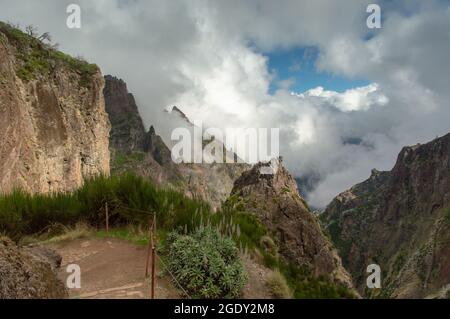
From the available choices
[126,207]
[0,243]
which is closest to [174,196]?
[126,207]

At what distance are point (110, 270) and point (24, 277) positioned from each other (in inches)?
123

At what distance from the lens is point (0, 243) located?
7.27 m

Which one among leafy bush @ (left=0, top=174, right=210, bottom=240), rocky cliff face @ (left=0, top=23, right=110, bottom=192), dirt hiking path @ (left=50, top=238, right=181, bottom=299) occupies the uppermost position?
rocky cliff face @ (left=0, top=23, right=110, bottom=192)

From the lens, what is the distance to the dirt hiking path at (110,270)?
881 cm

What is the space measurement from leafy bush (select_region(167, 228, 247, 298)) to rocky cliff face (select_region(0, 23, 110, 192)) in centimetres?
2348

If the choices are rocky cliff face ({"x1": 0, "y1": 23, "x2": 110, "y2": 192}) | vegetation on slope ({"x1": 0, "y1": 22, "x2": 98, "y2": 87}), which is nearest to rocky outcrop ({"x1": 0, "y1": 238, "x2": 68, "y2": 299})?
rocky cliff face ({"x1": 0, "y1": 23, "x2": 110, "y2": 192})

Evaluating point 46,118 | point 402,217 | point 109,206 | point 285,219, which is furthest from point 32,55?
point 402,217

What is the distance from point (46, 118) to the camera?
4575 cm

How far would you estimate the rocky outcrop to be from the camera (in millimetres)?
6606

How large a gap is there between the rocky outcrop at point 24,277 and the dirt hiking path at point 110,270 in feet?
3.41

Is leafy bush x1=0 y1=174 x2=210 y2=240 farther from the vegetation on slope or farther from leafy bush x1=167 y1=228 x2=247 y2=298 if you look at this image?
the vegetation on slope
